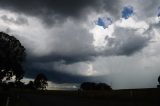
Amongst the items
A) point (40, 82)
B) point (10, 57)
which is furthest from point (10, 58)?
point (40, 82)

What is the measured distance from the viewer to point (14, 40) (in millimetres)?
77750

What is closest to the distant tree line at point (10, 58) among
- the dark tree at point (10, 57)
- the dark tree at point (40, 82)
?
the dark tree at point (10, 57)

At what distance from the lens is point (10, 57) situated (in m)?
75.5

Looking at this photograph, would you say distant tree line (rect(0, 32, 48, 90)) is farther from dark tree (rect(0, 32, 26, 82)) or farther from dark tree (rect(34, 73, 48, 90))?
dark tree (rect(34, 73, 48, 90))

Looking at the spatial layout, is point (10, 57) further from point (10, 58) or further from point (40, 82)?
point (40, 82)

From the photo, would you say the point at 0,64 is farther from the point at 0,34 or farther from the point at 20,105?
the point at 20,105

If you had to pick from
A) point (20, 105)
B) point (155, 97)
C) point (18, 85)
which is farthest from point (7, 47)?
point (155, 97)

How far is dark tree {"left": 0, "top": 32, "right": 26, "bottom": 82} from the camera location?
74188 millimetres

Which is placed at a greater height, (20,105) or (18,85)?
(18,85)

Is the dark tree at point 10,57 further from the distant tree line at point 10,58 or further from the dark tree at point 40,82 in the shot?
the dark tree at point 40,82

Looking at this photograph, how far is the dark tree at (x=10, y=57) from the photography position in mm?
74188

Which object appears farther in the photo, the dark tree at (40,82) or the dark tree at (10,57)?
the dark tree at (40,82)

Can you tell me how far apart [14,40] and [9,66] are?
6.74 meters

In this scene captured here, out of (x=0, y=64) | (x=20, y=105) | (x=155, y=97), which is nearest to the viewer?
(x=155, y=97)
